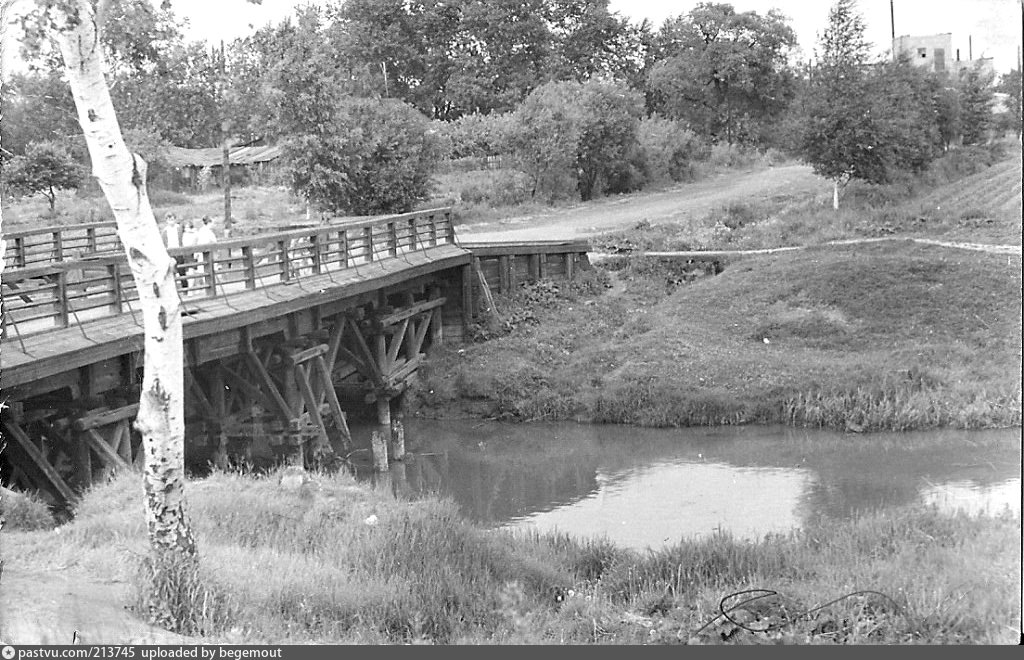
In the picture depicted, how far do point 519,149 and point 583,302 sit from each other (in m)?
11.7

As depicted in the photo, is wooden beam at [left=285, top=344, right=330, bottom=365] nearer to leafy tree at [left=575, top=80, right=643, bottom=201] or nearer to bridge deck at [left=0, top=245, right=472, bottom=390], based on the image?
bridge deck at [left=0, top=245, right=472, bottom=390]

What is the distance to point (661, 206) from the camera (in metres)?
34.7

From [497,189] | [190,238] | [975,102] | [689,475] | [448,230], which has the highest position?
[975,102]

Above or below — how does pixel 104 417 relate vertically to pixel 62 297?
below

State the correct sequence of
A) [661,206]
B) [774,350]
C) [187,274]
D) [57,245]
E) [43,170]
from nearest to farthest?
1. [187,274]
2. [43,170]
3. [57,245]
4. [774,350]
5. [661,206]

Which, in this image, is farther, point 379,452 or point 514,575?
point 379,452

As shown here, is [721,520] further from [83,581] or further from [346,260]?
[83,581]

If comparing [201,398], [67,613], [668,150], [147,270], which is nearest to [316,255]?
[201,398]

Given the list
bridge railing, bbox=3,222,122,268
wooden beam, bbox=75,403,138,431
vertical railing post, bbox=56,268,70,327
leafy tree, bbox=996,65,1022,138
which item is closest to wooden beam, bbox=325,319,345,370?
bridge railing, bbox=3,222,122,268

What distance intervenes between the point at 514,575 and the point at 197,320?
4.91 meters

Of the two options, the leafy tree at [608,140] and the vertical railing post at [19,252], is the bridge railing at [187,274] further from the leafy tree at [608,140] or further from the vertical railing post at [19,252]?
the leafy tree at [608,140]

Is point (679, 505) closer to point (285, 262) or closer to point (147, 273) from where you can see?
point (285, 262)

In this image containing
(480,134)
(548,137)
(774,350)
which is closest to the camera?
(774,350)

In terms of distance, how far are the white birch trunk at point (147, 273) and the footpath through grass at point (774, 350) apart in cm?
1359
